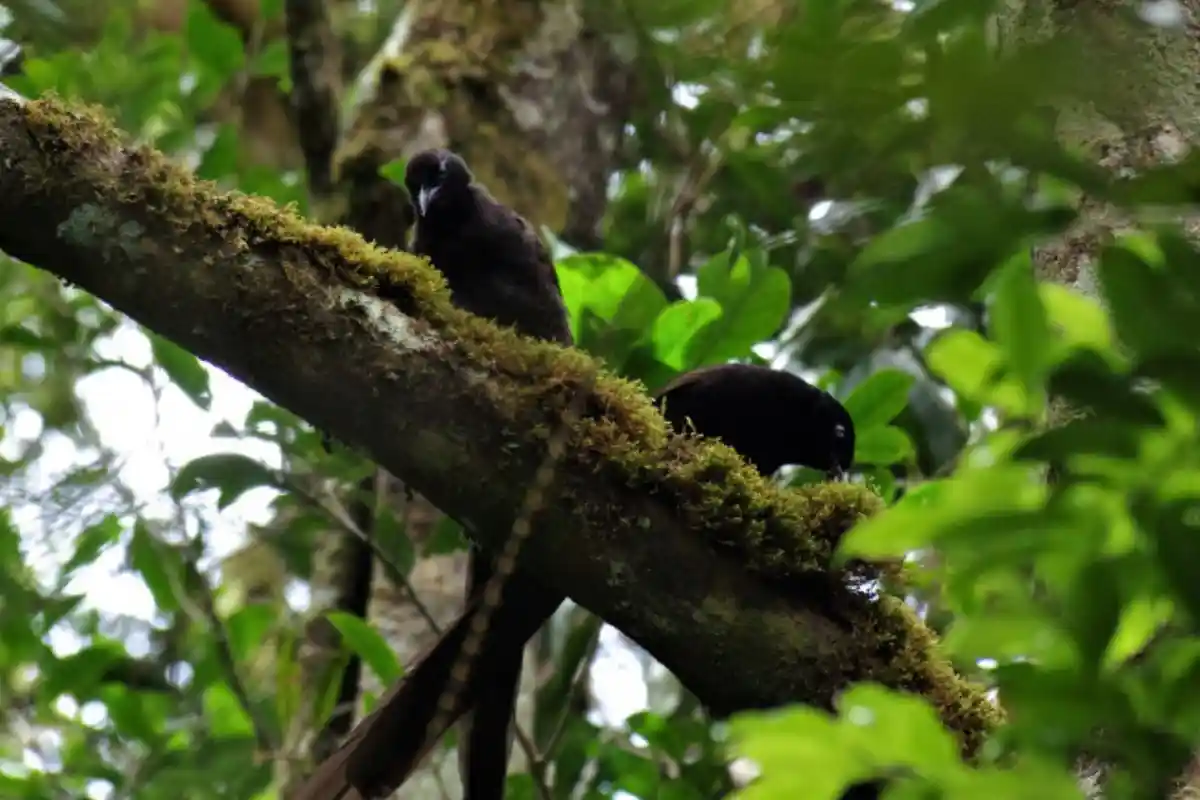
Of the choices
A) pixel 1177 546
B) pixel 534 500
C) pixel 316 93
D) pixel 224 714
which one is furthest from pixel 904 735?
pixel 316 93

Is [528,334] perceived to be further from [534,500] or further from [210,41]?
[210,41]

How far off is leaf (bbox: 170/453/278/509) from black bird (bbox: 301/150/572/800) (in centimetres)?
55

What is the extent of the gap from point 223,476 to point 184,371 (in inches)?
9.9

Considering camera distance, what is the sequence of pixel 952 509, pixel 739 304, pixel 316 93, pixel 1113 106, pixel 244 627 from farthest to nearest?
pixel 316 93
pixel 244 627
pixel 739 304
pixel 952 509
pixel 1113 106

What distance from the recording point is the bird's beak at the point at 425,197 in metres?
2.85

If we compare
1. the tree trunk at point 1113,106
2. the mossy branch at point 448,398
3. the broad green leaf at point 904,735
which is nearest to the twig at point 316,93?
the mossy branch at point 448,398

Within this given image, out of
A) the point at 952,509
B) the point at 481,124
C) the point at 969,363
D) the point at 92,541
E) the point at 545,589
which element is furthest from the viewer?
the point at 481,124

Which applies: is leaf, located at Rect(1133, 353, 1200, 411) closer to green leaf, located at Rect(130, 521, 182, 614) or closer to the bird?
the bird

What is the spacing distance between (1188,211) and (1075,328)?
163 millimetres

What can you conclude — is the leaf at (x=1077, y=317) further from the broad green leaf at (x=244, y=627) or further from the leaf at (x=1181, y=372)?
the broad green leaf at (x=244, y=627)

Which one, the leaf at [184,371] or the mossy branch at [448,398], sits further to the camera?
the leaf at [184,371]

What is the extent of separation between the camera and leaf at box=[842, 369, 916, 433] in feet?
8.70

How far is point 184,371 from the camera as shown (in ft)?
8.97

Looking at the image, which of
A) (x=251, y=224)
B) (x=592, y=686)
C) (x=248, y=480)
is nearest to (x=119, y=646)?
(x=248, y=480)
